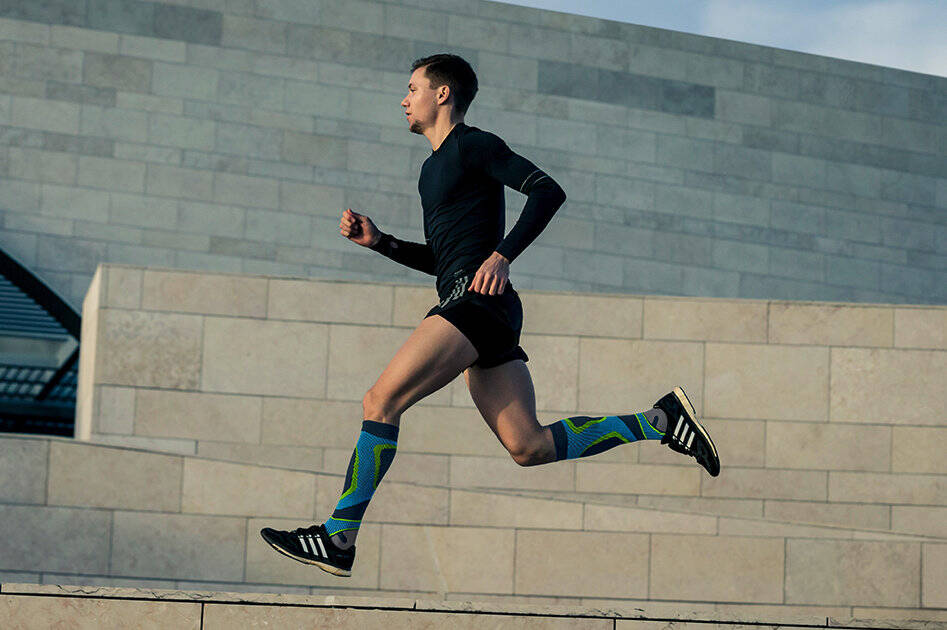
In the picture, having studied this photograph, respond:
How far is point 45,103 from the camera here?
1595 centimetres

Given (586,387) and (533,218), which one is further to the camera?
(586,387)

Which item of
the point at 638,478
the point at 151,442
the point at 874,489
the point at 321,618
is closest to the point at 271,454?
the point at 151,442

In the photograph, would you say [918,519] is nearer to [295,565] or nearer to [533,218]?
[295,565]

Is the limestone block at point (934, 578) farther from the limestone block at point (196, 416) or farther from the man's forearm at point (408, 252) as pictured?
the limestone block at point (196, 416)

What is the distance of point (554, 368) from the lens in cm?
1082

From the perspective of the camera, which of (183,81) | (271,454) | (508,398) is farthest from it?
(183,81)

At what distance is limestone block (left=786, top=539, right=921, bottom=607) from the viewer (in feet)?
29.1

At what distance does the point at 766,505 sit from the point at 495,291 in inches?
266

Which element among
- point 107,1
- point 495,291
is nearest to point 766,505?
point 495,291

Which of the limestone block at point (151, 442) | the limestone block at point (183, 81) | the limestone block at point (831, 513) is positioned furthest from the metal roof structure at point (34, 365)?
the limestone block at point (831, 513)

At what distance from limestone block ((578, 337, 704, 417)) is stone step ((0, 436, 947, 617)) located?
1.92 metres

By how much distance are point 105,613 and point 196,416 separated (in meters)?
6.32

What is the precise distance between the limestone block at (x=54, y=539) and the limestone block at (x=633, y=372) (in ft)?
13.9

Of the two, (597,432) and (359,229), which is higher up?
(359,229)
